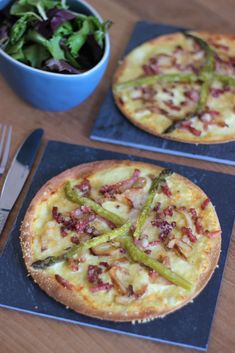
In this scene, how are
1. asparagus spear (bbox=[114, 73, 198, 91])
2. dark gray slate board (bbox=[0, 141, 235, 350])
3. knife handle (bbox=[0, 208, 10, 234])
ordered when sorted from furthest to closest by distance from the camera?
asparagus spear (bbox=[114, 73, 198, 91]) < knife handle (bbox=[0, 208, 10, 234]) < dark gray slate board (bbox=[0, 141, 235, 350])

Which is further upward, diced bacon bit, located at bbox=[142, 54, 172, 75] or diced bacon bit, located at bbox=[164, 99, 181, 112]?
diced bacon bit, located at bbox=[142, 54, 172, 75]

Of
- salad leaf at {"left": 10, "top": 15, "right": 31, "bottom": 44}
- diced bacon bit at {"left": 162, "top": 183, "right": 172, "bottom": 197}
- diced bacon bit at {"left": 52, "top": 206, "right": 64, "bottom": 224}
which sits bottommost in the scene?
diced bacon bit at {"left": 52, "top": 206, "right": 64, "bottom": 224}

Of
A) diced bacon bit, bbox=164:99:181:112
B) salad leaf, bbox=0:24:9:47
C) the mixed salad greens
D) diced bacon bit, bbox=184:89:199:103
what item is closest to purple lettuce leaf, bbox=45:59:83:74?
the mixed salad greens

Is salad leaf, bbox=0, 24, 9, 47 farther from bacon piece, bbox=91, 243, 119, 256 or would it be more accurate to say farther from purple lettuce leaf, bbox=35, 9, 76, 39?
bacon piece, bbox=91, 243, 119, 256

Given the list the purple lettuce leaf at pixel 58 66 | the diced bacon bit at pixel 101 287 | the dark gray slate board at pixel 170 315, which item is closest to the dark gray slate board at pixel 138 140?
the dark gray slate board at pixel 170 315

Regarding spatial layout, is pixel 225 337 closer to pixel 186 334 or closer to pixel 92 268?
pixel 186 334

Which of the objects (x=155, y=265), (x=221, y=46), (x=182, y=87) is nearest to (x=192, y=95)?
(x=182, y=87)

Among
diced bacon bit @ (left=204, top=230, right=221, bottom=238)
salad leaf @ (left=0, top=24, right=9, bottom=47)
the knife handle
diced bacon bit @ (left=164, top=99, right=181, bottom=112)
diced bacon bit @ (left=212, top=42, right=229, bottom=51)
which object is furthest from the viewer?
diced bacon bit @ (left=212, top=42, right=229, bottom=51)
